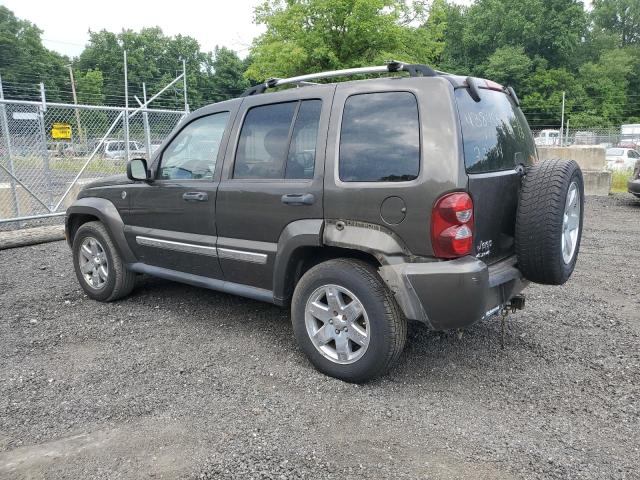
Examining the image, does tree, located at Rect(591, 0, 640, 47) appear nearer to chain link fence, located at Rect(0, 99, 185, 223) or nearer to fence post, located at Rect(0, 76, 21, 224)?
chain link fence, located at Rect(0, 99, 185, 223)

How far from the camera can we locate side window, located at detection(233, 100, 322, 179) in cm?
364

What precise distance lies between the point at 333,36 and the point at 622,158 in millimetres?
12424

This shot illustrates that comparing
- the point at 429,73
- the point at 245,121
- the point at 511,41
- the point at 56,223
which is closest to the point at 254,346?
the point at 245,121

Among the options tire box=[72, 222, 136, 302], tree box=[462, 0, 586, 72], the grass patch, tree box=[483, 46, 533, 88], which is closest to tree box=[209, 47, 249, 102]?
tree box=[462, 0, 586, 72]

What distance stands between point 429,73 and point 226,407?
238 centimetres

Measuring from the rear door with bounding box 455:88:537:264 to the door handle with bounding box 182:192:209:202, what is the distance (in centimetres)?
203

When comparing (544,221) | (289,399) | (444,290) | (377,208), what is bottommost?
(289,399)

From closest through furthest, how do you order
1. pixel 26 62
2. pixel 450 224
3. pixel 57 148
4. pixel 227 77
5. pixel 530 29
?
pixel 450 224, pixel 57 148, pixel 26 62, pixel 530 29, pixel 227 77

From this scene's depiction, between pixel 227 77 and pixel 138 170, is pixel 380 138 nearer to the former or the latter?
pixel 138 170

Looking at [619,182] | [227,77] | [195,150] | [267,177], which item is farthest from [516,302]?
[227,77]

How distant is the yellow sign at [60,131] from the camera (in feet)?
31.8

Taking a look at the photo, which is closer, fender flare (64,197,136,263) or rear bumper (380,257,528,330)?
rear bumper (380,257,528,330)

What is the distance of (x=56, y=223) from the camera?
9625 mm

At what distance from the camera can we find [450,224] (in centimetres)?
301
